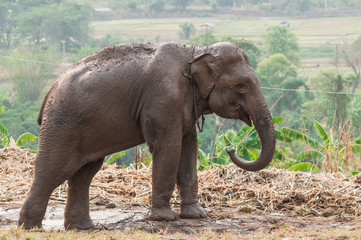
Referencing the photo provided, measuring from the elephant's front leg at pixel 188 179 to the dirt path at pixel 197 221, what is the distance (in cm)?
15

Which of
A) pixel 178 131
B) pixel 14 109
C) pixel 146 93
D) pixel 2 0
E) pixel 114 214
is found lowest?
pixel 14 109

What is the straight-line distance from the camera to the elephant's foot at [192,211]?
7.27 meters

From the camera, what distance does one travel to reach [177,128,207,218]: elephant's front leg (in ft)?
23.9

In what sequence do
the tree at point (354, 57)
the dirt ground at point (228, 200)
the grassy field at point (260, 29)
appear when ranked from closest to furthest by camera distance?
the dirt ground at point (228, 200) → the tree at point (354, 57) → the grassy field at point (260, 29)

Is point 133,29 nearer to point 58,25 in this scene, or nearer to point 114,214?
point 58,25

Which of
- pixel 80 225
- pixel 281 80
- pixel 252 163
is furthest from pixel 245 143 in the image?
pixel 281 80

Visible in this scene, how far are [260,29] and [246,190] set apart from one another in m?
79.5

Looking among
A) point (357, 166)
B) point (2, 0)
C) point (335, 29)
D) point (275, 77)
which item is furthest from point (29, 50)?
point (357, 166)

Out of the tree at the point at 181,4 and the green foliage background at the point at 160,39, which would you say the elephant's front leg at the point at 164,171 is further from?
the tree at the point at 181,4

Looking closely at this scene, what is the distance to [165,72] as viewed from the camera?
6555 millimetres

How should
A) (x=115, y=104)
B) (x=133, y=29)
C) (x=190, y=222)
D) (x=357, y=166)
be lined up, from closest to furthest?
1. (x=115, y=104)
2. (x=190, y=222)
3. (x=357, y=166)
4. (x=133, y=29)

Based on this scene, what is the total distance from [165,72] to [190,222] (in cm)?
182

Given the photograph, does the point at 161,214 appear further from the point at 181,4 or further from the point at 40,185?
the point at 181,4

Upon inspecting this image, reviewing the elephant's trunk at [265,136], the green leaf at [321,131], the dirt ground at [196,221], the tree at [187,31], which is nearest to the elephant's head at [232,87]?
the elephant's trunk at [265,136]
